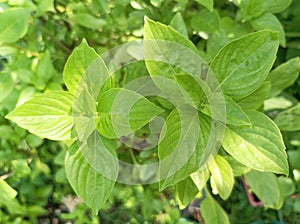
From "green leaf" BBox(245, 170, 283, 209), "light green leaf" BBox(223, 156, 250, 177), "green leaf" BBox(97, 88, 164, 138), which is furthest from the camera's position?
"green leaf" BBox(245, 170, 283, 209)

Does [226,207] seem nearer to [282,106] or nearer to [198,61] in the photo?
[282,106]

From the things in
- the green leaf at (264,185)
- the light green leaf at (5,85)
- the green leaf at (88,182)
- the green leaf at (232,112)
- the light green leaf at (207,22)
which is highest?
the green leaf at (232,112)

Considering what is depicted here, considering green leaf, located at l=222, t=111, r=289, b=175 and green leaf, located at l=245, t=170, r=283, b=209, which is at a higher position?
green leaf, located at l=222, t=111, r=289, b=175

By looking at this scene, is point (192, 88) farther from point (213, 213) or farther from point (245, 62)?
point (213, 213)

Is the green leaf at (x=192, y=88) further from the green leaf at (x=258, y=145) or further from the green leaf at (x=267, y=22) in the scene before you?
the green leaf at (x=267, y=22)

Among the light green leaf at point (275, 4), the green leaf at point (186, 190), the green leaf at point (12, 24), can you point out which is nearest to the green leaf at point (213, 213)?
the green leaf at point (186, 190)

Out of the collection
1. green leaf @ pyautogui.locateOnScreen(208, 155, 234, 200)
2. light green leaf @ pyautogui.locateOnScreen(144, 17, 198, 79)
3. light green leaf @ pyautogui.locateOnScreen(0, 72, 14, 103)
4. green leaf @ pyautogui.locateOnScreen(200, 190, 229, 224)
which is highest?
light green leaf @ pyautogui.locateOnScreen(144, 17, 198, 79)

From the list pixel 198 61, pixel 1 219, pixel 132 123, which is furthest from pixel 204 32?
pixel 1 219

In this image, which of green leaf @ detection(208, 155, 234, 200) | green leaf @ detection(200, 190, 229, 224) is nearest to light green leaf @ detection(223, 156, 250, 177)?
green leaf @ detection(208, 155, 234, 200)

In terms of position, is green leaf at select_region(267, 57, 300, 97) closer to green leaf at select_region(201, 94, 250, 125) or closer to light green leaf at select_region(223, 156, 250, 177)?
light green leaf at select_region(223, 156, 250, 177)
